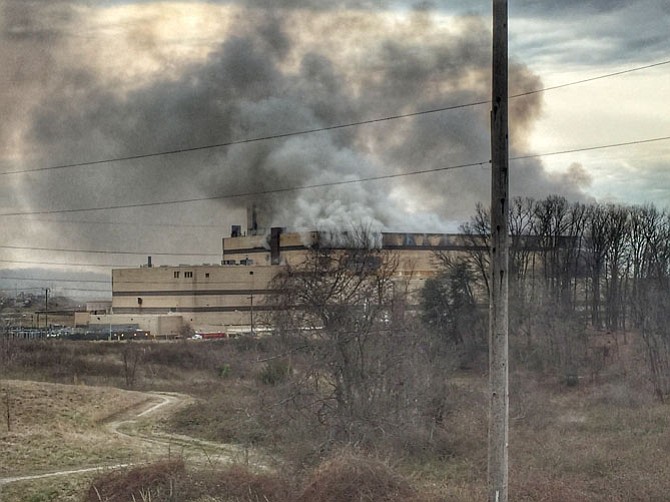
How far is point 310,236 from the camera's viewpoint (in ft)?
212

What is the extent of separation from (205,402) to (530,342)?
18.2 m

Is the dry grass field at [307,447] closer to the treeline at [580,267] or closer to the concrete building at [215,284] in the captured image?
the treeline at [580,267]

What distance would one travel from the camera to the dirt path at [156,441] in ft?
58.2

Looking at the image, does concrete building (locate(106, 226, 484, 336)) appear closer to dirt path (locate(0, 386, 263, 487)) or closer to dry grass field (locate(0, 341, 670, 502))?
dry grass field (locate(0, 341, 670, 502))

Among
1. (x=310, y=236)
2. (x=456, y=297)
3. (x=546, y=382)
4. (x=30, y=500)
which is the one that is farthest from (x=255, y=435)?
(x=310, y=236)

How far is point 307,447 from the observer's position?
59.1 feet

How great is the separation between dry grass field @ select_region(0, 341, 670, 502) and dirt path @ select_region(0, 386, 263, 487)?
0.21 metres

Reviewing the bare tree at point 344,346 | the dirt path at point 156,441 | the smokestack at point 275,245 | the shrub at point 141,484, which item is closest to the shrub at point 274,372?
the bare tree at point 344,346

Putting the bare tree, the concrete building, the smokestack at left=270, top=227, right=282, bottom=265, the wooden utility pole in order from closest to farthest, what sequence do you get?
1. the wooden utility pole
2. the bare tree
3. the concrete building
4. the smokestack at left=270, top=227, right=282, bottom=265

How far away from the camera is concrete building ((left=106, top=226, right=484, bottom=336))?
66.9 metres

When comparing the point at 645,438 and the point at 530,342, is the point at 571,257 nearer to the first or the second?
the point at 530,342

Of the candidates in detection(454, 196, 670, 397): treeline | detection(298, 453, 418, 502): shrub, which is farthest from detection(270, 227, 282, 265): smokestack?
detection(298, 453, 418, 502): shrub

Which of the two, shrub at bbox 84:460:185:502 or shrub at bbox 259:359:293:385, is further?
shrub at bbox 259:359:293:385

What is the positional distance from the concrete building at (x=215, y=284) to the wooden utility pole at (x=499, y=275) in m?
56.0
